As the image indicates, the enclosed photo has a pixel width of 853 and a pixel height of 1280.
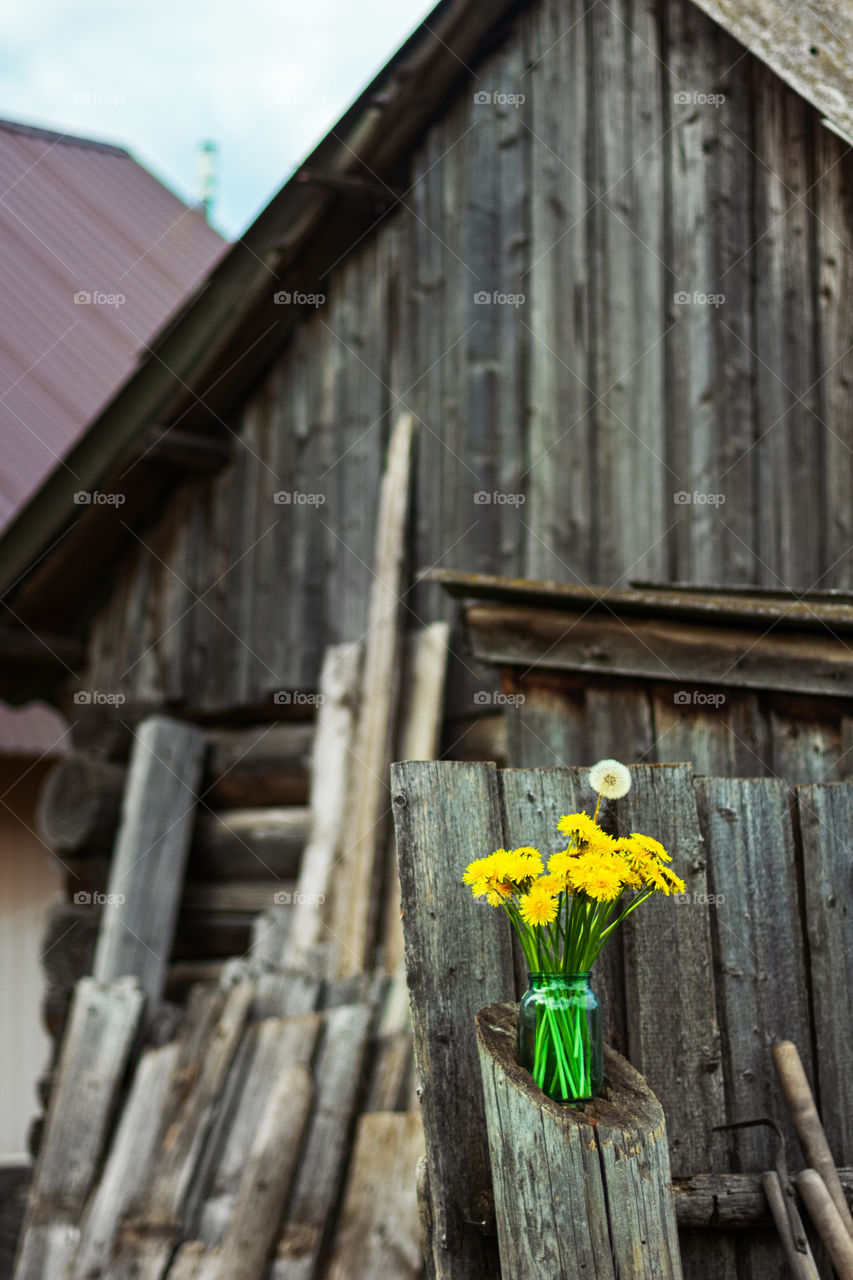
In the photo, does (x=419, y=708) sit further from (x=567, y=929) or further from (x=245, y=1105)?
(x=567, y=929)

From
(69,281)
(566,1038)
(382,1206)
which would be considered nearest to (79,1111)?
(382,1206)

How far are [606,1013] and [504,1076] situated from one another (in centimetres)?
56

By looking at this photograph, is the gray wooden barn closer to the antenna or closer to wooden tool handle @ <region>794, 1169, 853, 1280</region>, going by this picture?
wooden tool handle @ <region>794, 1169, 853, 1280</region>

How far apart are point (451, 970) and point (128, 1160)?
341 centimetres

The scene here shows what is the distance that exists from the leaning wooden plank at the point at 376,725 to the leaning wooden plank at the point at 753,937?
283 centimetres

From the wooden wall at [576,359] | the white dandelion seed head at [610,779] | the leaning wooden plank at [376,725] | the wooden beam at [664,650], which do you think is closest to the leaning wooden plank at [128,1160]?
the leaning wooden plank at [376,725]

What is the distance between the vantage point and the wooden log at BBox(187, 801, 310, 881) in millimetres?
6895

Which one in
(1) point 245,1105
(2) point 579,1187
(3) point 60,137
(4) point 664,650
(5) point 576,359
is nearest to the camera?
(2) point 579,1187

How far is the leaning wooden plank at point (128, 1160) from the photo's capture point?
5.57m

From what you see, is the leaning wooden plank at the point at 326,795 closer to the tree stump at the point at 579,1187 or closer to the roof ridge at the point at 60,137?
the tree stump at the point at 579,1187

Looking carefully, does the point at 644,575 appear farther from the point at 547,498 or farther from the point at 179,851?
the point at 179,851

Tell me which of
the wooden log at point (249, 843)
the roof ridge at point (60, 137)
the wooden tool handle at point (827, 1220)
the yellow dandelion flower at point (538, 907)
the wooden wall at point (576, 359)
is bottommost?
the wooden tool handle at point (827, 1220)

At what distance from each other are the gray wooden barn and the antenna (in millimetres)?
5425

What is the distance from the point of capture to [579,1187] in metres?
2.51
